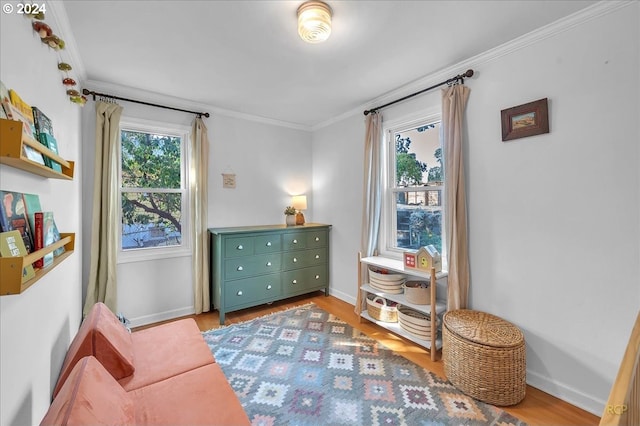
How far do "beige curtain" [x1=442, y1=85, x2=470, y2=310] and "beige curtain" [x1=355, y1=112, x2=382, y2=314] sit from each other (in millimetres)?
888

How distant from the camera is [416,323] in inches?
96.0

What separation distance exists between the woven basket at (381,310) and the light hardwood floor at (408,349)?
144 mm

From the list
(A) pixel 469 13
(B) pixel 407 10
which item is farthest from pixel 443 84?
(B) pixel 407 10

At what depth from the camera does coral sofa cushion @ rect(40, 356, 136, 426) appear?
2.76 feet

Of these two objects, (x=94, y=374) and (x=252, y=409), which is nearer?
(x=94, y=374)

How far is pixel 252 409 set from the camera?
1.74m

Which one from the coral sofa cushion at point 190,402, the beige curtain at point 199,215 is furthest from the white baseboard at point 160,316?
the coral sofa cushion at point 190,402

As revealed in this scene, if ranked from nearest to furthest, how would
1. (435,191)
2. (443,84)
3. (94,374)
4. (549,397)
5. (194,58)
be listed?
(94,374) < (549,397) < (194,58) < (443,84) < (435,191)

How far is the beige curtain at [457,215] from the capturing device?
7.45 feet

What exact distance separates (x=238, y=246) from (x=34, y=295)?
187cm

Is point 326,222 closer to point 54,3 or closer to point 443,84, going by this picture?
point 443,84

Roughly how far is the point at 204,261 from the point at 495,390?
2937 millimetres

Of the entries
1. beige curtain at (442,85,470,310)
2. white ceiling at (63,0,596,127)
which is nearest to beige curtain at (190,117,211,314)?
white ceiling at (63,0,596,127)

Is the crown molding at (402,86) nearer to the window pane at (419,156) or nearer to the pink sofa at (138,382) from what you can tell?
the window pane at (419,156)
